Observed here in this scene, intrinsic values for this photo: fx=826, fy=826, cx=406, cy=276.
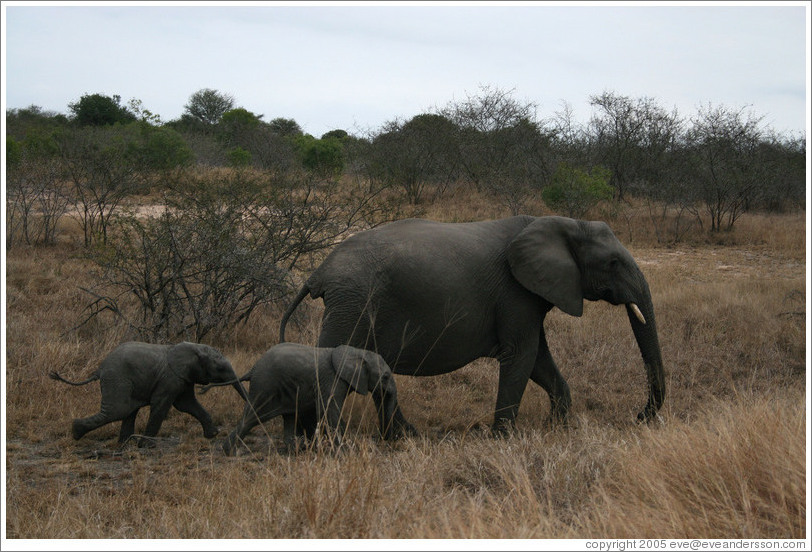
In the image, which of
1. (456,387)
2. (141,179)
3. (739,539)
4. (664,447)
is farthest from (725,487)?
(141,179)

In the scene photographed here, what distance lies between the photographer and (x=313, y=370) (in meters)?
5.65

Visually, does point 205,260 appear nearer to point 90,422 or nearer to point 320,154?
point 90,422

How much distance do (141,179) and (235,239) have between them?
6518mm

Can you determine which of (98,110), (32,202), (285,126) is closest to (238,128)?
(98,110)

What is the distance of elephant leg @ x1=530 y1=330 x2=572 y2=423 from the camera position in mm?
6848

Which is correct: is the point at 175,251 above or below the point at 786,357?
above

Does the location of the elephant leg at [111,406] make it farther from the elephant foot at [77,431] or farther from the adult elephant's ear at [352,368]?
the adult elephant's ear at [352,368]

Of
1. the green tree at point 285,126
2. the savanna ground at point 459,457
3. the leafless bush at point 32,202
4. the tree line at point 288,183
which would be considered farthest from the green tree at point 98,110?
the savanna ground at point 459,457

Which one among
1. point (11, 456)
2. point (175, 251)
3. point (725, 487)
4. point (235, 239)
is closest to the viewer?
point (725, 487)

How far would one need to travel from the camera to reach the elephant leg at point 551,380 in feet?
22.5

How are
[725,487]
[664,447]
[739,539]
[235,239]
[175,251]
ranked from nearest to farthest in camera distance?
[739,539] < [725,487] < [664,447] < [175,251] < [235,239]

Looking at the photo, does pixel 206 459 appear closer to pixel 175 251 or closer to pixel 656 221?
pixel 175 251

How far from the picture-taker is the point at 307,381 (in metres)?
5.64

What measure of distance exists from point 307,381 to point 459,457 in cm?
126
